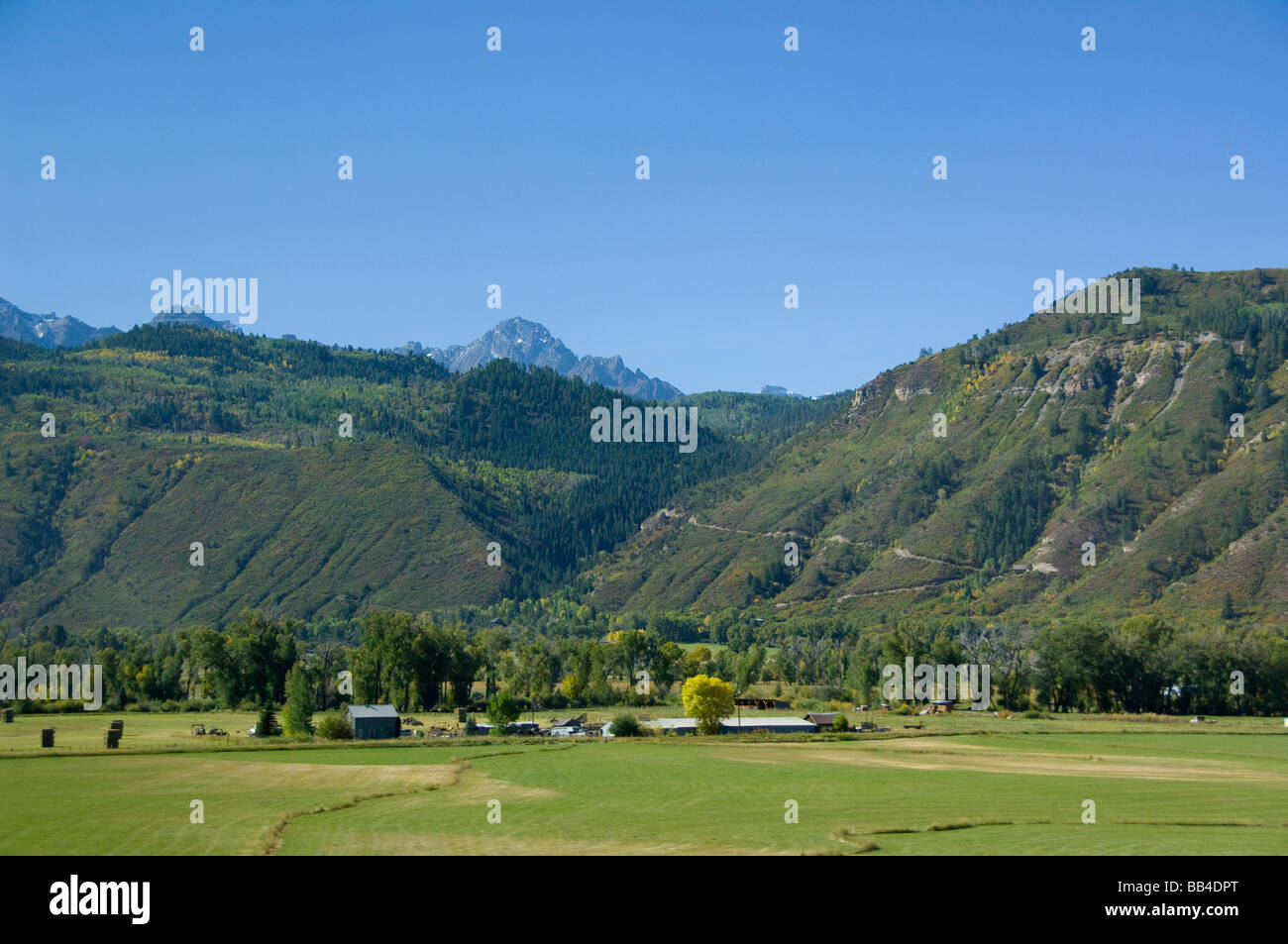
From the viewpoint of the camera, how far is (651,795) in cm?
5206

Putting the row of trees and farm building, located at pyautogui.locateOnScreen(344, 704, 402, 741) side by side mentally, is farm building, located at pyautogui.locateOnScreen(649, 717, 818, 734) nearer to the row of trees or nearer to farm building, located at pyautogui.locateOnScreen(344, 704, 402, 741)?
the row of trees

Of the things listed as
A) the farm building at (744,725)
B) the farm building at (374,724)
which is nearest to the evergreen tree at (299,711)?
the farm building at (374,724)

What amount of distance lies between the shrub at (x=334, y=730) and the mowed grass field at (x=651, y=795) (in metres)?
7.45

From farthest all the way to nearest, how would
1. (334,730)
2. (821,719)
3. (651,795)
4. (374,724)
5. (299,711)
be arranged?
(821,719)
(299,711)
(374,724)
(334,730)
(651,795)

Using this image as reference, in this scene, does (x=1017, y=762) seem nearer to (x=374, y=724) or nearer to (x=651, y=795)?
(x=651, y=795)

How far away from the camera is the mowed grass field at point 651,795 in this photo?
3766 centimetres

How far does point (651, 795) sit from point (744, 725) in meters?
49.0

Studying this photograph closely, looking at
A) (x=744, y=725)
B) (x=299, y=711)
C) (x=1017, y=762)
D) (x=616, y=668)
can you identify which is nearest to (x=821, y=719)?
(x=744, y=725)

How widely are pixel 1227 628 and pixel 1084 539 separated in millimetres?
66658

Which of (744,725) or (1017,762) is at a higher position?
(1017,762)

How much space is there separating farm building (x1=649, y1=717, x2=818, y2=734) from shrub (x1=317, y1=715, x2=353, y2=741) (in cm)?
2572

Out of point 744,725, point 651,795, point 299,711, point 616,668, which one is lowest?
point 744,725
